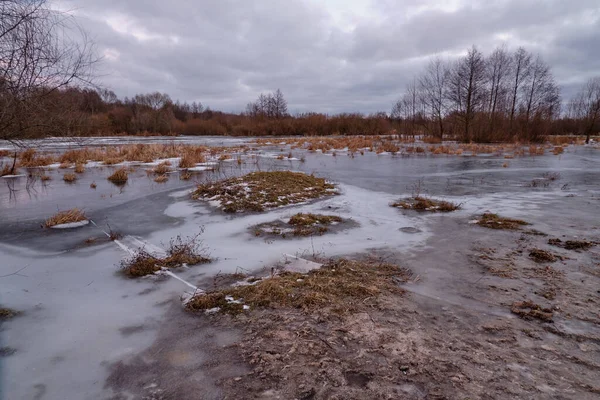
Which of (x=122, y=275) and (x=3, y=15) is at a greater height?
(x=3, y=15)

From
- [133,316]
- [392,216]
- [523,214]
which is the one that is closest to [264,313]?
[133,316]

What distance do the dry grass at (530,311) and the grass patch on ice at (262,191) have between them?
5.76m

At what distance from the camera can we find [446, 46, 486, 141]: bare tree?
33.1 m

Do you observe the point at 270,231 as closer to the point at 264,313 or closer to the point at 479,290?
the point at 264,313

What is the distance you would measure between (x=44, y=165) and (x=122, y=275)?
1647cm

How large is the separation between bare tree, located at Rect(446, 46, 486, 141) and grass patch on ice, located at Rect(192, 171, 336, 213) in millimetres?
28837

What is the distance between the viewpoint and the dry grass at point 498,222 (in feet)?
22.0

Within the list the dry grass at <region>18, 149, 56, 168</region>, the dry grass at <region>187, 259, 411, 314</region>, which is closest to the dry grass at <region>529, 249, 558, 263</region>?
the dry grass at <region>187, 259, 411, 314</region>

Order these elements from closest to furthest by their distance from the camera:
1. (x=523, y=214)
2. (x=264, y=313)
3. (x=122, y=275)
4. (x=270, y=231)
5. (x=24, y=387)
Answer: (x=24, y=387)
(x=264, y=313)
(x=122, y=275)
(x=270, y=231)
(x=523, y=214)

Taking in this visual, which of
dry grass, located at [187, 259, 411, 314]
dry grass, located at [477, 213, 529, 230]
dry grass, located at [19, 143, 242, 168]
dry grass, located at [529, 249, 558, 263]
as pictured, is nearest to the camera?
dry grass, located at [187, 259, 411, 314]

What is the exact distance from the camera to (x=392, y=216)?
25.5 feet

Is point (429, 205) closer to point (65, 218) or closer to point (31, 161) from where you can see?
point (65, 218)

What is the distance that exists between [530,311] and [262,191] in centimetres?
706

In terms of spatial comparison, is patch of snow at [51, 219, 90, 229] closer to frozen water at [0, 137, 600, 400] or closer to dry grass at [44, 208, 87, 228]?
dry grass at [44, 208, 87, 228]
